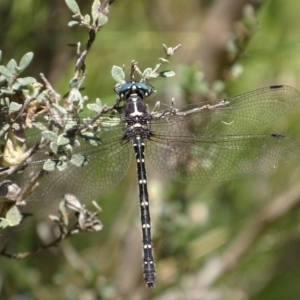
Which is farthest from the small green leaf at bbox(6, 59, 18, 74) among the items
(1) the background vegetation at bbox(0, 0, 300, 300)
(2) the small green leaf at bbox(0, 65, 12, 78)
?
(1) the background vegetation at bbox(0, 0, 300, 300)

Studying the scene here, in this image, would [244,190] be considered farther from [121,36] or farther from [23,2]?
[23,2]

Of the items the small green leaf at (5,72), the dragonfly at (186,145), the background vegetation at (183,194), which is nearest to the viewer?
the small green leaf at (5,72)

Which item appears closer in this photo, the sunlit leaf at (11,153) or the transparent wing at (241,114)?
the sunlit leaf at (11,153)

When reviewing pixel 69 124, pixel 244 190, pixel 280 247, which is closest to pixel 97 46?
pixel 244 190

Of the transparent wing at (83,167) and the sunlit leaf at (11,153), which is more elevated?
the transparent wing at (83,167)

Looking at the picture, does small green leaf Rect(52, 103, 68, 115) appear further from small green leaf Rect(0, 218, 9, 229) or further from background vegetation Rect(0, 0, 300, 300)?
background vegetation Rect(0, 0, 300, 300)

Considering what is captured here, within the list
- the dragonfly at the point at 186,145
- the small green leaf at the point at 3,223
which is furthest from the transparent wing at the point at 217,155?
the small green leaf at the point at 3,223

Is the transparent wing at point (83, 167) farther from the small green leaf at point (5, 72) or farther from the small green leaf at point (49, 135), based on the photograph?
the small green leaf at point (5, 72)

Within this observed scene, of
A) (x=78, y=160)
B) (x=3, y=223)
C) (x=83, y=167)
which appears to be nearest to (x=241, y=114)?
(x=83, y=167)
